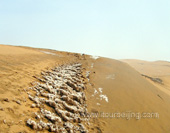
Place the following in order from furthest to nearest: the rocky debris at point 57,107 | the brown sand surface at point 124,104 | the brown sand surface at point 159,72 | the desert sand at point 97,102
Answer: the brown sand surface at point 159,72
the brown sand surface at point 124,104
the rocky debris at point 57,107
the desert sand at point 97,102

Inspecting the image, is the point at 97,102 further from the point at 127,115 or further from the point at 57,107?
the point at 57,107

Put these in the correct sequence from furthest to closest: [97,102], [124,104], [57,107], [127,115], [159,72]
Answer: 1. [159,72]
2. [124,104]
3. [97,102]
4. [127,115]
5. [57,107]

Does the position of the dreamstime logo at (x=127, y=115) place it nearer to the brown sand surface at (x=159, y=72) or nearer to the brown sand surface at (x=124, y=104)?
the brown sand surface at (x=124, y=104)

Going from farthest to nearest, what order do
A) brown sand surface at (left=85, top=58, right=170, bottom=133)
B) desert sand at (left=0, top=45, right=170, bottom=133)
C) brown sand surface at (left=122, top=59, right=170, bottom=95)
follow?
brown sand surface at (left=122, top=59, right=170, bottom=95) → brown sand surface at (left=85, top=58, right=170, bottom=133) → desert sand at (left=0, top=45, right=170, bottom=133)

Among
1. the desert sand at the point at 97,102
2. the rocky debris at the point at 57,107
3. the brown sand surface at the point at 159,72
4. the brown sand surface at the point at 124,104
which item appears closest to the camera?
the desert sand at the point at 97,102

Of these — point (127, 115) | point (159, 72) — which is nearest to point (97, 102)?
point (127, 115)

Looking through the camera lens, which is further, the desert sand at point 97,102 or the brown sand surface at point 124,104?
the brown sand surface at point 124,104

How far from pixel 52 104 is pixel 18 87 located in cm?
89

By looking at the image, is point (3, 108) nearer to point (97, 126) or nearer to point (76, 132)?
point (76, 132)

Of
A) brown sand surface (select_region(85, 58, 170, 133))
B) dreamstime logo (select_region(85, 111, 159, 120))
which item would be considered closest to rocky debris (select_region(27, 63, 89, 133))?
dreamstime logo (select_region(85, 111, 159, 120))

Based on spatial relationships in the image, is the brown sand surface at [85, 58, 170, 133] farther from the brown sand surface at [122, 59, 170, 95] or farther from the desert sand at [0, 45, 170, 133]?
the brown sand surface at [122, 59, 170, 95]

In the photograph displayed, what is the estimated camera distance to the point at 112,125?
3262 mm

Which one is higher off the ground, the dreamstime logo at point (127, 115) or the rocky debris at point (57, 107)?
the rocky debris at point (57, 107)

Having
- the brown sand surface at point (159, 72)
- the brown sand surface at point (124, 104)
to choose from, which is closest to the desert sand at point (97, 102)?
the brown sand surface at point (124, 104)
